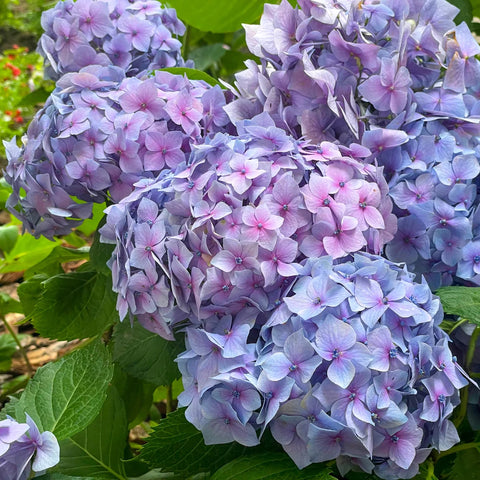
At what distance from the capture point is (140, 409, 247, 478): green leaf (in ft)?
2.58

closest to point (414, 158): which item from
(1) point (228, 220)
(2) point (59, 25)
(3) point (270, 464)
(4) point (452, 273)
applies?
(4) point (452, 273)

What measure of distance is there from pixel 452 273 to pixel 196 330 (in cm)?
30

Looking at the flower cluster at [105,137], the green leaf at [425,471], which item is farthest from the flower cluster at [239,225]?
the green leaf at [425,471]

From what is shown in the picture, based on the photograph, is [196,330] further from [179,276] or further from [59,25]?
[59,25]

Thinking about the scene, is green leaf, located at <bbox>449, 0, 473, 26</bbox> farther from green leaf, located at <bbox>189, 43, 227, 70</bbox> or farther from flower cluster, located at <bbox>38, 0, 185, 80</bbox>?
green leaf, located at <bbox>189, 43, 227, 70</bbox>

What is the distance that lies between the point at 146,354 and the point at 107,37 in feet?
1.48

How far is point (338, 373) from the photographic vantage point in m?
0.62

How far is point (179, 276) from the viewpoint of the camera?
2.31 ft

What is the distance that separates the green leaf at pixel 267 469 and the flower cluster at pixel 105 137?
0.33m

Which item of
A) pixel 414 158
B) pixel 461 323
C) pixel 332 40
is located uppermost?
pixel 332 40

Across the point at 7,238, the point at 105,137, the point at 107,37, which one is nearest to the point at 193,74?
the point at 107,37

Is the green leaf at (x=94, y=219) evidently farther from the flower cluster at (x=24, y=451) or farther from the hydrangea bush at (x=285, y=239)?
the flower cluster at (x=24, y=451)

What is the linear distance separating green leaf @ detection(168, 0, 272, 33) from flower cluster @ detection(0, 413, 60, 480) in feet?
2.74

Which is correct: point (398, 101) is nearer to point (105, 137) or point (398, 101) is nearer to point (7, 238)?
point (105, 137)
